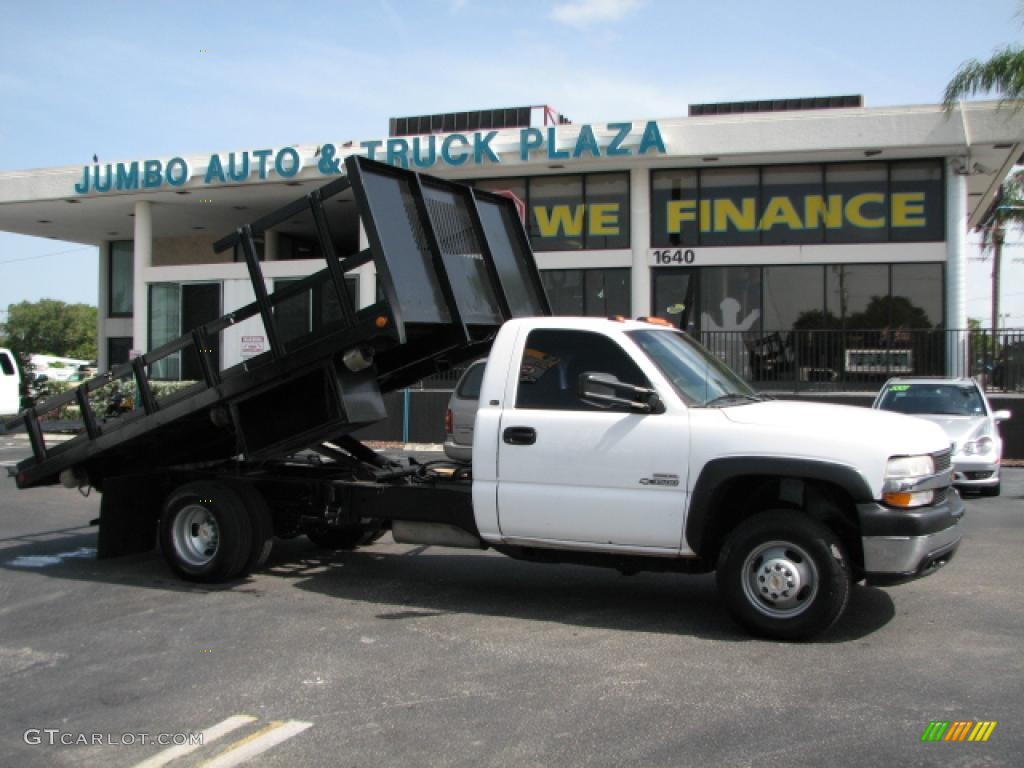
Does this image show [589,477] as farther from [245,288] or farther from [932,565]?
[245,288]

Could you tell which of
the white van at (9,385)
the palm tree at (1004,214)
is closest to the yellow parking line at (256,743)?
the white van at (9,385)

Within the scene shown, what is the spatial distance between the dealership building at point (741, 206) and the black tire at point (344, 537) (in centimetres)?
1051

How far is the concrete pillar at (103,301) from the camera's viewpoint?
102ft

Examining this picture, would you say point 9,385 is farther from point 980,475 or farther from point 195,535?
point 980,475

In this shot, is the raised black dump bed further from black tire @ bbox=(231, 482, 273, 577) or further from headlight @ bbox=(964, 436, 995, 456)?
headlight @ bbox=(964, 436, 995, 456)

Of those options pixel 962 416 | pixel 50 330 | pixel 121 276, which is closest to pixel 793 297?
pixel 962 416

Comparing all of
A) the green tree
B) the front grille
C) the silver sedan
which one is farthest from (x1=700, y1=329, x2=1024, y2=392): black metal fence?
the green tree

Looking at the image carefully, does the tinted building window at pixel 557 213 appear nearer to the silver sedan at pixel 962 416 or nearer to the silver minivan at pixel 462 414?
the silver sedan at pixel 962 416

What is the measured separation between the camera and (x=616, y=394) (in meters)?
6.03

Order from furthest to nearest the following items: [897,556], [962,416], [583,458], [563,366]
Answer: [962,416], [563,366], [583,458], [897,556]

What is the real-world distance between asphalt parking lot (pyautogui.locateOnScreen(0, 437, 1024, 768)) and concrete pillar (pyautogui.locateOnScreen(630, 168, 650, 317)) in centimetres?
1453

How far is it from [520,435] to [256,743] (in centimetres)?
266

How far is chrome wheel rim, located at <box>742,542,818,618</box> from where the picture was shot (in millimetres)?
5695

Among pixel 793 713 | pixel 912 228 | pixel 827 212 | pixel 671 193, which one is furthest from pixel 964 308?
pixel 793 713
